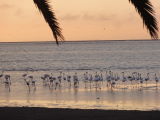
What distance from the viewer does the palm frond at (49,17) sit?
8.62m

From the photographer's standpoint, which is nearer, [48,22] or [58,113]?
[48,22]

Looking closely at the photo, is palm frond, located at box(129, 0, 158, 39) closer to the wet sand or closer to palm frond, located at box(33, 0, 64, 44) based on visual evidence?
palm frond, located at box(33, 0, 64, 44)

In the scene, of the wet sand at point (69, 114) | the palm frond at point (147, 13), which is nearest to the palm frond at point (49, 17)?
the palm frond at point (147, 13)

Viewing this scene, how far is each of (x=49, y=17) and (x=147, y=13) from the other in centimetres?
224

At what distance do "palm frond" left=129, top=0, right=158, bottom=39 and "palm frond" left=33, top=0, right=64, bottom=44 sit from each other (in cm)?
187

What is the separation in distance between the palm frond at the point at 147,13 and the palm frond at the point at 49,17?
6.14 feet

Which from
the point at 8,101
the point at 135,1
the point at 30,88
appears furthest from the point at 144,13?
the point at 30,88

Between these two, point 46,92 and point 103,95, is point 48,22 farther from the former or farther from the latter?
point 46,92

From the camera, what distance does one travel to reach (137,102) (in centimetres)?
2177

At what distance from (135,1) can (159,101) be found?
1545cm

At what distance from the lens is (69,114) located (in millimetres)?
16141

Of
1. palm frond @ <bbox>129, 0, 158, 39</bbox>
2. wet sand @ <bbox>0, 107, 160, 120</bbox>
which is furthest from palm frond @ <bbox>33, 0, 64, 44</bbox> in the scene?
wet sand @ <bbox>0, 107, 160, 120</bbox>

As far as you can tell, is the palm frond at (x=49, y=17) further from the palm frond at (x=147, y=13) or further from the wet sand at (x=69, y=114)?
the wet sand at (x=69, y=114)

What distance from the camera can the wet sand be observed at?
15.3 meters
